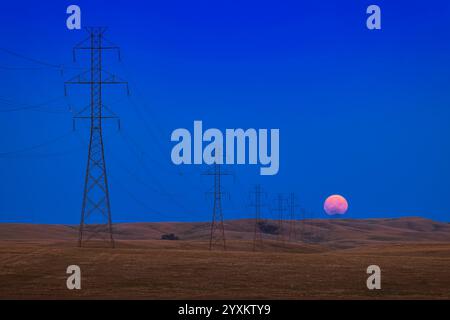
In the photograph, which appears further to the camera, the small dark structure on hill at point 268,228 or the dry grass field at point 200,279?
the small dark structure on hill at point 268,228

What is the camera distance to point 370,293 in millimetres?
36531

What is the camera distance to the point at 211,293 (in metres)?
34.9

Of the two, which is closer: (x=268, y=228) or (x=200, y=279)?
(x=200, y=279)

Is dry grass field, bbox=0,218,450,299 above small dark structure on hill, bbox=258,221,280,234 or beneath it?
above

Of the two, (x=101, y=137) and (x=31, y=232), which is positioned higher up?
(x=101, y=137)

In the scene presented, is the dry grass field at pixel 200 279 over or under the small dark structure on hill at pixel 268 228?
over

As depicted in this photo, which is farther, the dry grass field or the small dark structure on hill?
the small dark structure on hill

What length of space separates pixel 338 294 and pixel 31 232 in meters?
128

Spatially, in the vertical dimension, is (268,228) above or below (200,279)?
below
